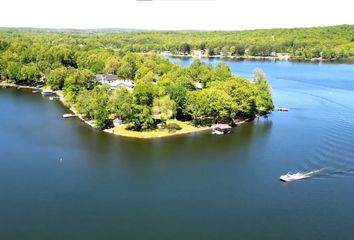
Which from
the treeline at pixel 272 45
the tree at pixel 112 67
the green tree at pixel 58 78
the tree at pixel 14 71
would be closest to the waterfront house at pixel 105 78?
the green tree at pixel 58 78

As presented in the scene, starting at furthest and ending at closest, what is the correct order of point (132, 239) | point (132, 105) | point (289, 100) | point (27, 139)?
point (289, 100) → point (132, 105) → point (27, 139) → point (132, 239)

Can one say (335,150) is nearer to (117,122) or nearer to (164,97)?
(164,97)

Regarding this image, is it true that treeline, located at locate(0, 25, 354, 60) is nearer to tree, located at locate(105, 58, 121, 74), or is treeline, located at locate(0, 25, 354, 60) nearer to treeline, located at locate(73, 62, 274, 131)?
tree, located at locate(105, 58, 121, 74)

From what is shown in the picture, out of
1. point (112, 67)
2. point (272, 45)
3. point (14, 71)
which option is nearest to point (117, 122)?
point (112, 67)

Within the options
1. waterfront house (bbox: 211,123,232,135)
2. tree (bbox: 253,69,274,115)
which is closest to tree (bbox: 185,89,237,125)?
waterfront house (bbox: 211,123,232,135)

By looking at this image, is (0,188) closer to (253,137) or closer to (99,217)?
(99,217)

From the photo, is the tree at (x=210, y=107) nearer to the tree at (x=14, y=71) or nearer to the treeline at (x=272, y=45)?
the tree at (x=14, y=71)

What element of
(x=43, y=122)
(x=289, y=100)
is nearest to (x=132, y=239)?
(x=43, y=122)

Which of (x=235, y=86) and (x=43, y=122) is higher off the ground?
(x=235, y=86)
